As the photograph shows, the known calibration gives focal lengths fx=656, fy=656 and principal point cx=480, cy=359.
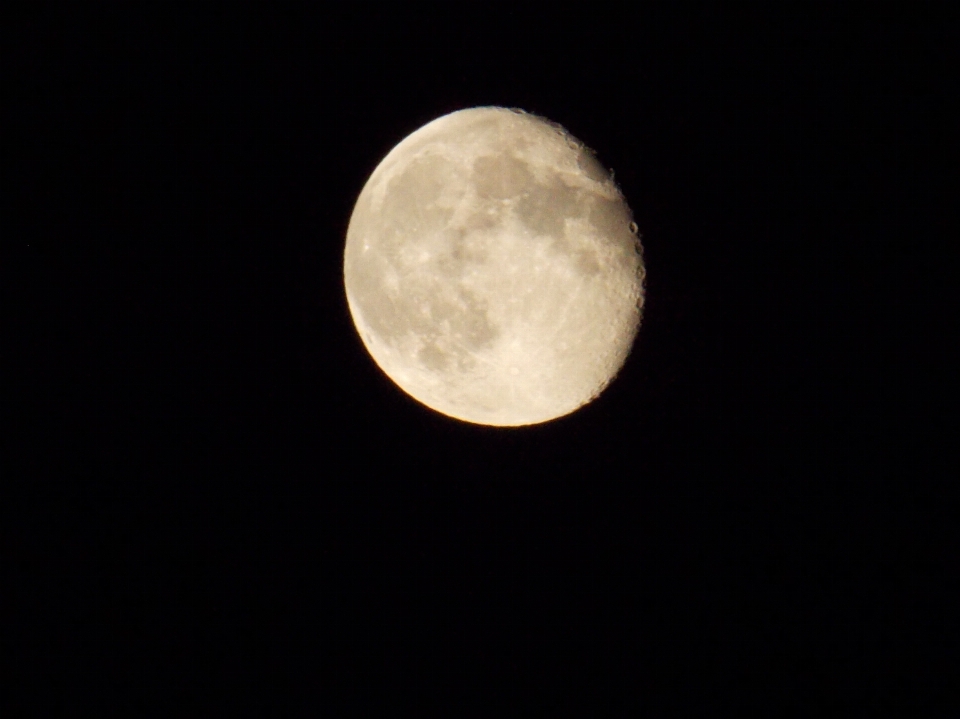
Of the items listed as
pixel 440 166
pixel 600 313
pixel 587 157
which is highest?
pixel 587 157

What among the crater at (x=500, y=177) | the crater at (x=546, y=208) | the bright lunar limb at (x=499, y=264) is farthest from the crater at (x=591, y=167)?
the crater at (x=500, y=177)

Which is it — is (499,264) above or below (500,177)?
below

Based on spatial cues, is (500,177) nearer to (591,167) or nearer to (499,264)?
(499,264)

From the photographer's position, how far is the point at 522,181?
133 inches

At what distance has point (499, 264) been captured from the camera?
3.34 m

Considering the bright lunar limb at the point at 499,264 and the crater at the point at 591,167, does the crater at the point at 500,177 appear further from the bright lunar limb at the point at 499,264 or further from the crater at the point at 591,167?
the crater at the point at 591,167

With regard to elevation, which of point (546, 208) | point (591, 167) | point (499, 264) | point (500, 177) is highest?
point (591, 167)

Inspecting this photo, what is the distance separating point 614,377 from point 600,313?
59 centimetres

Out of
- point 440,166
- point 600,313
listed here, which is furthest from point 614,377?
point 440,166

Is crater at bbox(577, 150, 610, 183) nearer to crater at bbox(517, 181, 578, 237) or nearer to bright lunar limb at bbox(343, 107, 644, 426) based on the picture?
bright lunar limb at bbox(343, 107, 644, 426)

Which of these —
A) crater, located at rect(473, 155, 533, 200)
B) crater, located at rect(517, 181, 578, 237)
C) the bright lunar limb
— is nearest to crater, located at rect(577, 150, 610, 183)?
the bright lunar limb

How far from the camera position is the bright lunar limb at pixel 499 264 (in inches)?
132

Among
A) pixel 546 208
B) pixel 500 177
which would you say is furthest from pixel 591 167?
pixel 500 177

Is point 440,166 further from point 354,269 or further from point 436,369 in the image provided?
point 436,369
